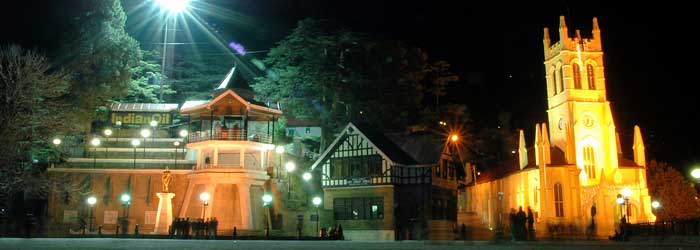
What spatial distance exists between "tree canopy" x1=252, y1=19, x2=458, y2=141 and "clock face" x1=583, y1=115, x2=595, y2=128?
1951cm

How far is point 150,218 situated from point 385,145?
16.1m

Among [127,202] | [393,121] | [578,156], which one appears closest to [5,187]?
[127,202]

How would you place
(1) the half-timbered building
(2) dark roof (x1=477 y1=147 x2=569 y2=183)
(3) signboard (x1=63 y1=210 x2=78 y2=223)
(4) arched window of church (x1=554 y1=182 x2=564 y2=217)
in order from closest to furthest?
(3) signboard (x1=63 y1=210 x2=78 y2=223) < (1) the half-timbered building < (4) arched window of church (x1=554 y1=182 x2=564 y2=217) < (2) dark roof (x1=477 y1=147 x2=569 y2=183)

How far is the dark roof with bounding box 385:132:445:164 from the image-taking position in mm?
46062

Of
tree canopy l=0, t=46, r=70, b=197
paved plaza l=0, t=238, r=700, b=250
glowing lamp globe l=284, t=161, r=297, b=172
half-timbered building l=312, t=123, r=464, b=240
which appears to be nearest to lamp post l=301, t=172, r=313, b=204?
glowing lamp globe l=284, t=161, r=297, b=172

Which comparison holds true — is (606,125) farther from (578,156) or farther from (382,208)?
(382,208)

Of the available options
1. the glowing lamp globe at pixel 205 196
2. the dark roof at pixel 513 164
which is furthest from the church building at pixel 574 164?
the glowing lamp globe at pixel 205 196

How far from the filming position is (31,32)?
42906 mm

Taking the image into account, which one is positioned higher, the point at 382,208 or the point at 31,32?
the point at 31,32

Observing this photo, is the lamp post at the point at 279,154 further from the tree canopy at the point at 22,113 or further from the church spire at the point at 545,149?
the church spire at the point at 545,149

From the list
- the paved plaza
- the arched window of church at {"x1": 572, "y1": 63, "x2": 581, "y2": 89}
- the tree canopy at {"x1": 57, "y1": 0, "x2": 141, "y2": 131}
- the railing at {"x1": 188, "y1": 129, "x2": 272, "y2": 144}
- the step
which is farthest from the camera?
the arched window of church at {"x1": 572, "y1": 63, "x2": 581, "y2": 89}

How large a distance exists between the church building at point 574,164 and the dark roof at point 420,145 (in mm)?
Result: 15690

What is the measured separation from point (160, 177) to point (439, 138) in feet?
64.7

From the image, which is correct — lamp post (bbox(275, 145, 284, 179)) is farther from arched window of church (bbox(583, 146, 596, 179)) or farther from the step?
arched window of church (bbox(583, 146, 596, 179))
